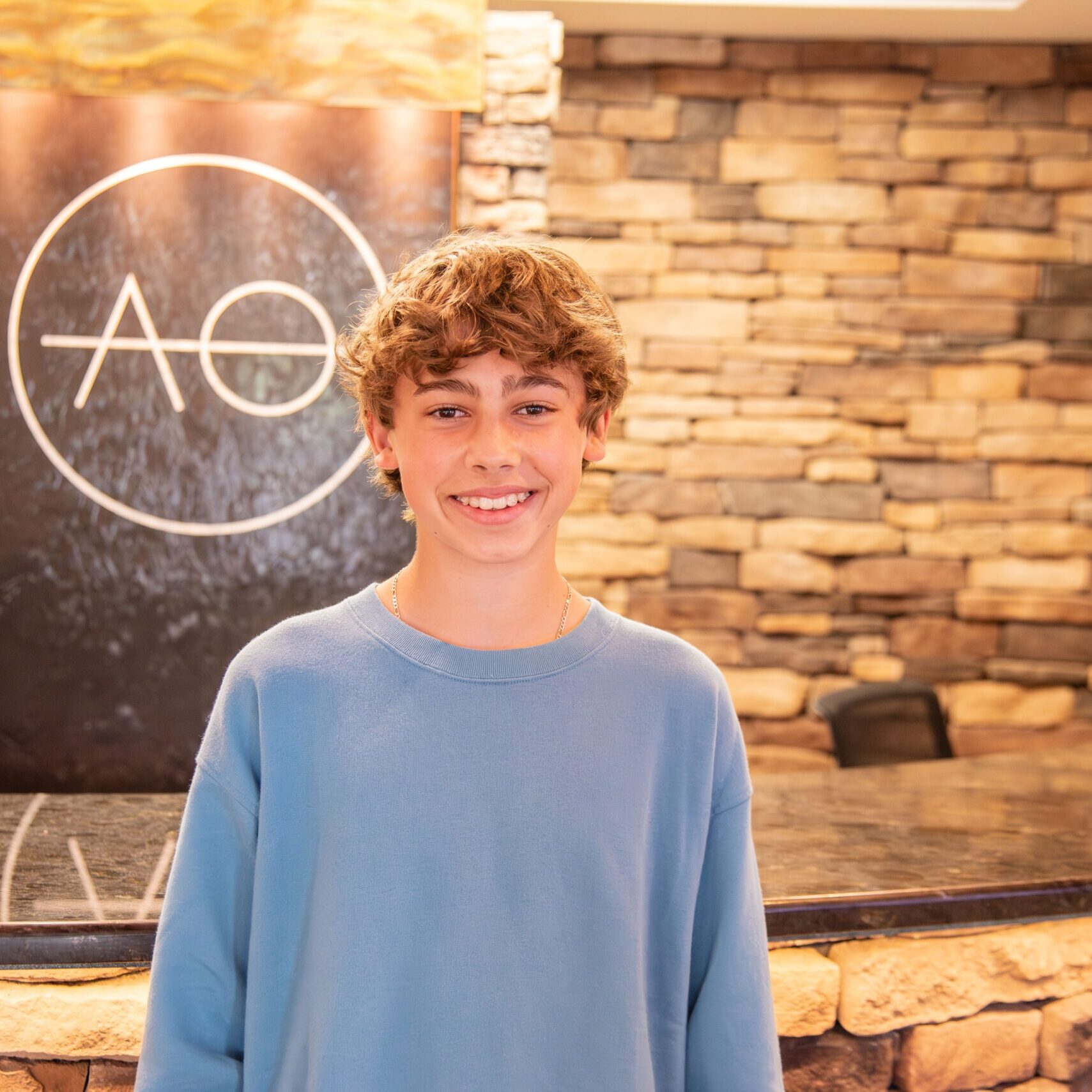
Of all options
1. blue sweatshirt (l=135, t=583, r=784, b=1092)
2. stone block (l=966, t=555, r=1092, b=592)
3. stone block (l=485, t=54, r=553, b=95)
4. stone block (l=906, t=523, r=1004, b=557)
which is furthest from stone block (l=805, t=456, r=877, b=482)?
blue sweatshirt (l=135, t=583, r=784, b=1092)

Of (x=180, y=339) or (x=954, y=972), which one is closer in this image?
(x=954, y=972)

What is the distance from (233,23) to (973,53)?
276 centimetres

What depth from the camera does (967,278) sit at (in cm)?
401

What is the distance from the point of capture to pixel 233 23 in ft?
7.68

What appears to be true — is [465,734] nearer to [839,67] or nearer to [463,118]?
[463,118]

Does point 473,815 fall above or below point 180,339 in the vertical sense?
below

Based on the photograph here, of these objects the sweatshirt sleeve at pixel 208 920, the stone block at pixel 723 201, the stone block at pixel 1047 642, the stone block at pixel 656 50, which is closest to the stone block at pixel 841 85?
the stone block at pixel 656 50

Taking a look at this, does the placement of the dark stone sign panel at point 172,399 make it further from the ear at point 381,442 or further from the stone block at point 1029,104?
the stone block at point 1029,104

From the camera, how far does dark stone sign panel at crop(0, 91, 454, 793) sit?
2406 millimetres

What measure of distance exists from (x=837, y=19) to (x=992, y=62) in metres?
0.66

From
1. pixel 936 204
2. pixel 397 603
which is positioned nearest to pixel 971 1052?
pixel 397 603

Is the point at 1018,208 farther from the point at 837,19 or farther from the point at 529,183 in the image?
the point at 529,183

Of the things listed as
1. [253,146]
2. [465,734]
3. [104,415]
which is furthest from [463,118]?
[465,734]

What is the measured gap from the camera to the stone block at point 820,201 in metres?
3.97
